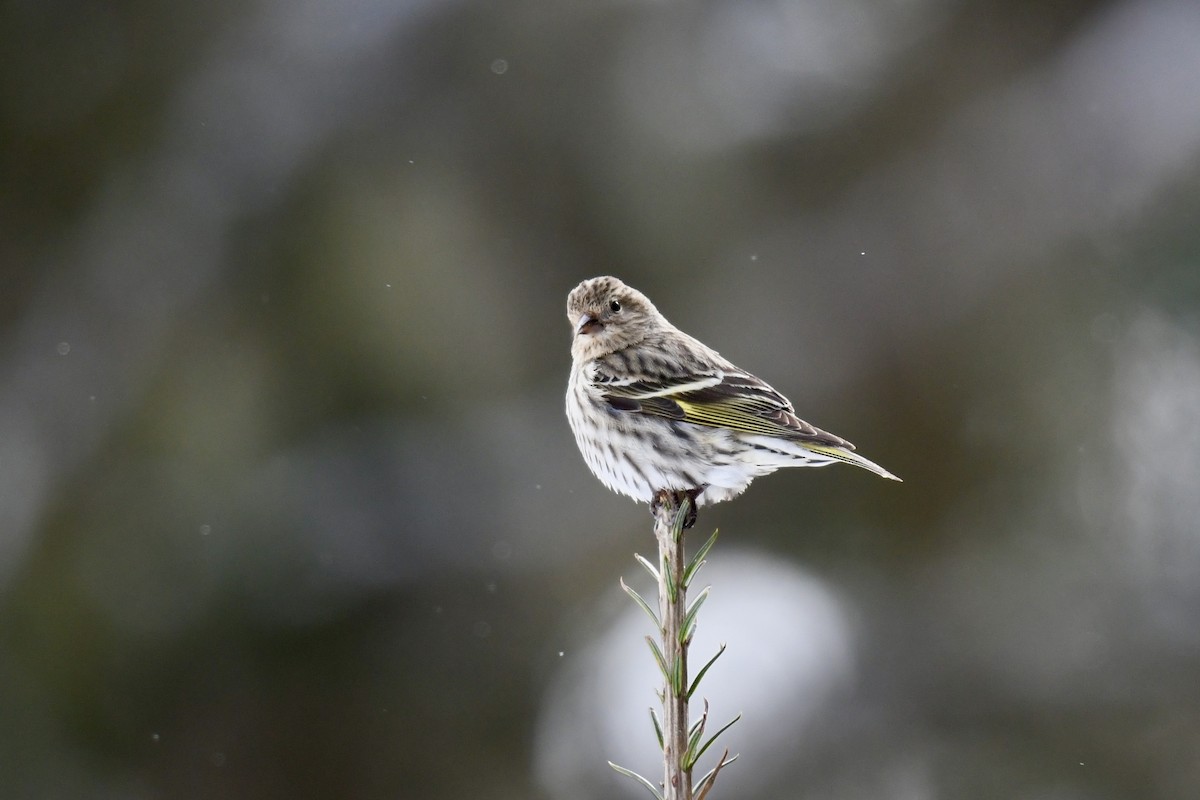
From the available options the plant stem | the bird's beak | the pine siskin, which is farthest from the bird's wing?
the plant stem

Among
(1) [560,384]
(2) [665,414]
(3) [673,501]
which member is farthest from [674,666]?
(1) [560,384]

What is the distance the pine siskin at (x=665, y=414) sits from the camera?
117 inches

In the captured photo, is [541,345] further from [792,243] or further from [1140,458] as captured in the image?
[1140,458]

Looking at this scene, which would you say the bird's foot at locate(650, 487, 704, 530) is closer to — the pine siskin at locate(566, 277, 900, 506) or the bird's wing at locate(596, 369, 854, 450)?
the pine siskin at locate(566, 277, 900, 506)

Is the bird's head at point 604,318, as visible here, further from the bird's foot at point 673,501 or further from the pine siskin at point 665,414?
the bird's foot at point 673,501

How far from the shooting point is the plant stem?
1396 mm

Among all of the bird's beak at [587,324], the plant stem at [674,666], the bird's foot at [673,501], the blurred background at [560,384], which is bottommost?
the plant stem at [674,666]

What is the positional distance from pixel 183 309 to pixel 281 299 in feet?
2.24

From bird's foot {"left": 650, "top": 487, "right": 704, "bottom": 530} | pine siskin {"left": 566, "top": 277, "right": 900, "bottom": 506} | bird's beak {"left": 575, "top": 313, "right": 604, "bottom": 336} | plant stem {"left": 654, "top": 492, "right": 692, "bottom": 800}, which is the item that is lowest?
plant stem {"left": 654, "top": 492, "right": 692, "bottom": 800}

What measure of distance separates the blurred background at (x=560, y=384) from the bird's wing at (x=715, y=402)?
265 centimetres

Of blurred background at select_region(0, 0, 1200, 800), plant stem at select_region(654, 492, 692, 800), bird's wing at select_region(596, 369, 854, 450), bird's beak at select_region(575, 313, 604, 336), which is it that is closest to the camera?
plant stem at select_region(654, 492, 692, 800)

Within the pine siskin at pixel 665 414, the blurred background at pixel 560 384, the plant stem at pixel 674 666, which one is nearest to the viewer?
the plant stem at pixel 674 666

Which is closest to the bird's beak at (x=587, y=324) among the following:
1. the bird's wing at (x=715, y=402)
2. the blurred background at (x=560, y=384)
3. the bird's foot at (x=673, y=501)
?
the bird's wing at (x=715, y=402)

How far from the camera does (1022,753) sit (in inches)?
234
